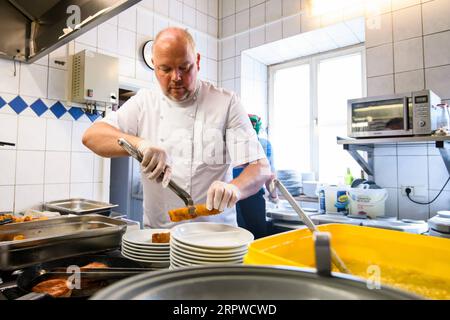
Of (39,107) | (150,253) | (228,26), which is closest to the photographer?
(150,253)

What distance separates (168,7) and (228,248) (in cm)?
339

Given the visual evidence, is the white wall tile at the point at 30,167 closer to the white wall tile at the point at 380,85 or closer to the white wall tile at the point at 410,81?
the white wall tile at the point at 380,85

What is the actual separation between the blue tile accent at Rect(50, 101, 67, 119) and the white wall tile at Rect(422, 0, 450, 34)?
3038 millimetres

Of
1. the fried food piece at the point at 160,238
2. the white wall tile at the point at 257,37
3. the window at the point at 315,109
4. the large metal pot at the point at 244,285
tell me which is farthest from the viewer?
the white wall tile at the point at 257,37

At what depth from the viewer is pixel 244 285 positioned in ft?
1.34

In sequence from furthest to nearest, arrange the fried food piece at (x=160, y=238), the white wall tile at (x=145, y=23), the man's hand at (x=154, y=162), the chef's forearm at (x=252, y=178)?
the white wall tile at (x=145, y=23) < the chef's forearm at (x=252, y=178) < the man's hand at (x=154, y=162) < the fried food piece at (x=160, y=238)

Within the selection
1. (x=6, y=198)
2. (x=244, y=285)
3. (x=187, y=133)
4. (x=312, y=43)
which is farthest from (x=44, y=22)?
(x=312, y=43)

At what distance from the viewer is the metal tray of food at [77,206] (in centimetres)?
220

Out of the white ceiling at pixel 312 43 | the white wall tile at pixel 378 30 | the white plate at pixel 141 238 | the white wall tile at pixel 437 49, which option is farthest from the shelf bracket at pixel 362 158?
the white plate at pixel 141 238

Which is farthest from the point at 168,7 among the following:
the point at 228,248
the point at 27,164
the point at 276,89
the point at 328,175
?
the point at 228,248

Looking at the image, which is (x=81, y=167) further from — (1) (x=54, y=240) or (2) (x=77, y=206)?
(1) (x=54, y=240)

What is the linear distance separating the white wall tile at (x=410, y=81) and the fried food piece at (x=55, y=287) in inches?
108

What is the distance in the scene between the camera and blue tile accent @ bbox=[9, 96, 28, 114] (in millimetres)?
2273

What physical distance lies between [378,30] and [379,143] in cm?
109
